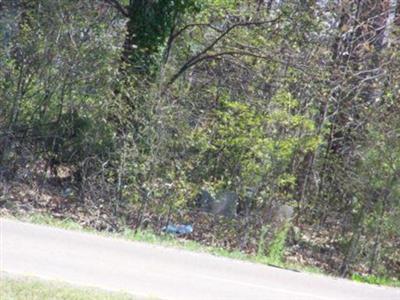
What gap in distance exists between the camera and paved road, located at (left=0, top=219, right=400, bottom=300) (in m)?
8.62

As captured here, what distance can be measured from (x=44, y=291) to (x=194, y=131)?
7949mm

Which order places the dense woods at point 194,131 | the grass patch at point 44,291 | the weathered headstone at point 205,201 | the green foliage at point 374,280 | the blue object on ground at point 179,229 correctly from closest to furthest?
1. the grass patch at point 44,291
2. the green foliage at point 374,280
3. the dense woods at point 194,131
4. the blue object on ground at point 179,229
5. the weathered headstone at point 205,201

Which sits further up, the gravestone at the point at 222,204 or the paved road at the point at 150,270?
the gravestone at the point at 222,204

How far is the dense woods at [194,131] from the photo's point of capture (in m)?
14.4

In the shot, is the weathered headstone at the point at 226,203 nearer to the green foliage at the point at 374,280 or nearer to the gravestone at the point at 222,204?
the gravestone at the point at 222,204

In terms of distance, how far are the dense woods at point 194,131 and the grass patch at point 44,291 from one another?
624 centimetres

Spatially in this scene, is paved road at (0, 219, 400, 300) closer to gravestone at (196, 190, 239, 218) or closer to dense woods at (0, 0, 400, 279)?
dense woods at (0, 0, 400, 279)

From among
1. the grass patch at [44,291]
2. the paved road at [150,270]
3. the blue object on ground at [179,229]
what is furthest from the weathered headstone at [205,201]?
the grass patch at [44,291]

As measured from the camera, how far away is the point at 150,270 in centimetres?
983

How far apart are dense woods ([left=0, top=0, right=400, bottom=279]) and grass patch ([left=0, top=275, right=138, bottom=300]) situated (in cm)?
624

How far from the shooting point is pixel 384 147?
1548 cm

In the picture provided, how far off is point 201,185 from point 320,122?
487cm

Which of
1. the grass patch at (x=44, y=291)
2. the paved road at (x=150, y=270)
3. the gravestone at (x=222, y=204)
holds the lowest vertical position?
the paved road at (x=150, y=270)

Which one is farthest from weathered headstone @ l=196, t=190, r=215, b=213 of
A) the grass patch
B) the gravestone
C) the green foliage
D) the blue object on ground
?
the grass patch
